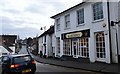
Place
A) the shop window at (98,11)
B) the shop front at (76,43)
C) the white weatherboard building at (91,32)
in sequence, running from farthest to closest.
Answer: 1. the shop front at (76,43)
2. the shop window at (98,11)
3. the white weatherboard building at (91,32)

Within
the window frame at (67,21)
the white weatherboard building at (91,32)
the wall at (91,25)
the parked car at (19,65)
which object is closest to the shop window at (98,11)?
the white weatherboard building at (91,32)

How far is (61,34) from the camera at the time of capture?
1088 inches

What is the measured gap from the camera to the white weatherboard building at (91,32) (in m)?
18.5

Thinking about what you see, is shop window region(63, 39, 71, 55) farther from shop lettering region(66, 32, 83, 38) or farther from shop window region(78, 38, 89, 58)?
shop window region(78, 38, 89, 58)

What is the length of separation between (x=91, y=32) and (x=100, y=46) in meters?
1.92

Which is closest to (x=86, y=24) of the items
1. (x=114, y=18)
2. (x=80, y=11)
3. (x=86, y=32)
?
(x=86, y=32)

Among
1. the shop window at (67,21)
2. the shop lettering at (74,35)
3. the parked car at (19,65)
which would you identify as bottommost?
the parked car at (19,65)

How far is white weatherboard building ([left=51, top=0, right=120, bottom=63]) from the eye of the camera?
60.7 feet

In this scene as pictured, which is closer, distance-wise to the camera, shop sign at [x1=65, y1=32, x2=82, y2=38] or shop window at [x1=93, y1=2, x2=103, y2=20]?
shop window at [x1=93, y1=2, x2=103, y2=20]

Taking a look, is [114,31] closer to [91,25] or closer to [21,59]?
[91,25]

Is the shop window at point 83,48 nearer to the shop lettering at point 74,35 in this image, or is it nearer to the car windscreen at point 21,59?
the shop lettering at point 74,35

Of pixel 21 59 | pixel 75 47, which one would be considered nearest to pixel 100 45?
pixel 75 47

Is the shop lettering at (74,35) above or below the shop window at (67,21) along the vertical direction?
below

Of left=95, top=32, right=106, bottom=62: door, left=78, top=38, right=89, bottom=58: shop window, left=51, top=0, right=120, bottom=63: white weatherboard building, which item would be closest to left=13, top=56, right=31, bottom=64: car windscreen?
left=51, top=0, right=120, bottom=63: white weatherboard building
